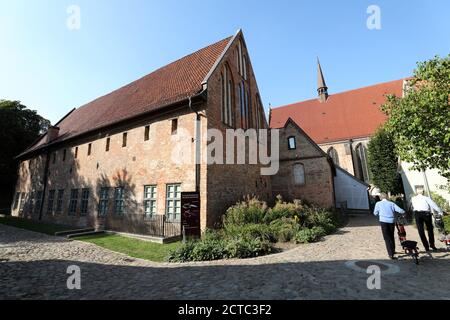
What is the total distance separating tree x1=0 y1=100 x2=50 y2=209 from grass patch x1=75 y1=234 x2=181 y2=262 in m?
30.1

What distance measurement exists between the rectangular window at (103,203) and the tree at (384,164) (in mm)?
25001

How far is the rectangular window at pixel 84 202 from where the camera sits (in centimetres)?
1665

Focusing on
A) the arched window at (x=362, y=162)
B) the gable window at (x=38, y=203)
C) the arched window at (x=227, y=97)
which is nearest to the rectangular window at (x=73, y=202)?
the gable window at (x=38, y=203)

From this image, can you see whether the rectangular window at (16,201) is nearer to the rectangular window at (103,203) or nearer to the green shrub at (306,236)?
the rectangular window at (103,203)

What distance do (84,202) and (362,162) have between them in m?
30.8

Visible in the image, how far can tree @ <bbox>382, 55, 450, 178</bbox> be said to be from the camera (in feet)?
33.0

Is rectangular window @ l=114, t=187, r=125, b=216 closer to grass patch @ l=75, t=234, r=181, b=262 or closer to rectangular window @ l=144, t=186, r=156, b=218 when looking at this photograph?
rectangular window @ l=144, t=186, r=156, b=218

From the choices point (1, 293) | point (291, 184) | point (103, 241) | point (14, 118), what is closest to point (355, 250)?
point (1, 293)

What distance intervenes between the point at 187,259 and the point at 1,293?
4484 millimetres

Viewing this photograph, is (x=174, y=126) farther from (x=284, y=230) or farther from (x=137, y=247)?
(x=284, y=230)

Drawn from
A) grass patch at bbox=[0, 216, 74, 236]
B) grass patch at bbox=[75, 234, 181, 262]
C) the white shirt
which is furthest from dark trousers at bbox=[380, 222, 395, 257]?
grass patch at bbox=[0, 216, 74, 236]

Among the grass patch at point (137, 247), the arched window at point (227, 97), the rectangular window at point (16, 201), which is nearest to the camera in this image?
the grass patch at point (137, 247)

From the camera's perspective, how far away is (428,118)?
10461 millimetres
